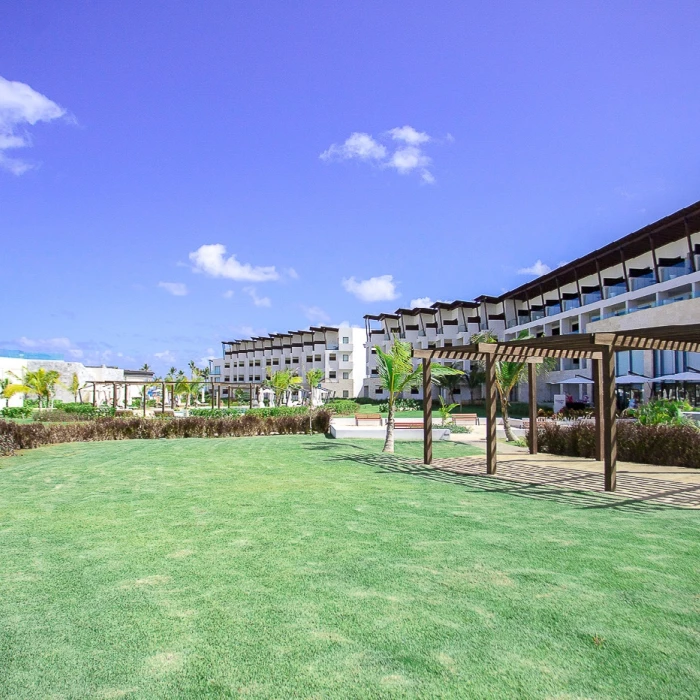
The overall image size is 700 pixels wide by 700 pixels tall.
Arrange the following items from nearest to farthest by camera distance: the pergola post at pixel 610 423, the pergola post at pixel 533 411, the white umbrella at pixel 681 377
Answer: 1. the pergola post at pixel 610 423
2. the pergola post at pixel 533 411
3. the white umbrella at pixel 681 377

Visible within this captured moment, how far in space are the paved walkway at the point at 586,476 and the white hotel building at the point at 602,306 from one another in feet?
53.4

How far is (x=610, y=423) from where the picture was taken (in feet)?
31.6

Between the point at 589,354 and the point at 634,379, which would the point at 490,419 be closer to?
the point at 589,354

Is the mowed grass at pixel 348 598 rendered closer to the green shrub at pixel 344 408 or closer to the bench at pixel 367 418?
the bench at pixel 367 418

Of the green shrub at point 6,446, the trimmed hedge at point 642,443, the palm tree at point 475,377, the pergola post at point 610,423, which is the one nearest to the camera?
the pergola post at point 610,423

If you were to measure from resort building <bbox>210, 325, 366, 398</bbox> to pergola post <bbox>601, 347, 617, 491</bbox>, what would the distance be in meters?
63.4

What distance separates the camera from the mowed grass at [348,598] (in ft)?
11.3

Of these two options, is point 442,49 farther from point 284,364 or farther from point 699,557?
point 284,364

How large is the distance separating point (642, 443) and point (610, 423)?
4680 mm

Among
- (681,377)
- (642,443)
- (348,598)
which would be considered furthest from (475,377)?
(348,598)

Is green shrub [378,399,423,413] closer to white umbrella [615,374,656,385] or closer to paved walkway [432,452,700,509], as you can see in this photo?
white umbrella [615,374,656,385]

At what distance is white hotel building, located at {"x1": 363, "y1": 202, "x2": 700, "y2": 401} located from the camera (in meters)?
29.7

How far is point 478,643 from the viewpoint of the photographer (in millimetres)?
3854

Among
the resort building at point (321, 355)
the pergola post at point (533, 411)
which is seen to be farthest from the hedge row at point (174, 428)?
the resort building at point (321, 355)
